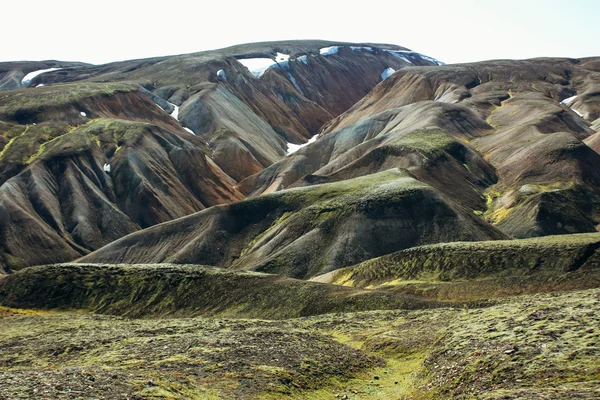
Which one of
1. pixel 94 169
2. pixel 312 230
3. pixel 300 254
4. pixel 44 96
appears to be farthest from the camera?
pixel 44 96

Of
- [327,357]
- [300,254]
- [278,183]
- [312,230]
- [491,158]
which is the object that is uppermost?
[327,357]

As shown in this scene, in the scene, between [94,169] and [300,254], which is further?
[94,169]

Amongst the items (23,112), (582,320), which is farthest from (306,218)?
(23,112)

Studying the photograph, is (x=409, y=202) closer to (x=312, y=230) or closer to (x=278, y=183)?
(x=312, y=230)

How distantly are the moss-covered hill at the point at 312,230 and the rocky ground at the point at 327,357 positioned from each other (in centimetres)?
4859

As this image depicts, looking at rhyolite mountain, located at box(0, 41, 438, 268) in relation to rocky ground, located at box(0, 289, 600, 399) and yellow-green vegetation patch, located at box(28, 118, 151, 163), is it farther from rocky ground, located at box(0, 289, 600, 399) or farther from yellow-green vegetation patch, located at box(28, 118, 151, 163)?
rocky ground, located at box(0, 289, 600, 399)

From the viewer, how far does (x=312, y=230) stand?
9931 cm

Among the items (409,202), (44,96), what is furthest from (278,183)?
(44,96)

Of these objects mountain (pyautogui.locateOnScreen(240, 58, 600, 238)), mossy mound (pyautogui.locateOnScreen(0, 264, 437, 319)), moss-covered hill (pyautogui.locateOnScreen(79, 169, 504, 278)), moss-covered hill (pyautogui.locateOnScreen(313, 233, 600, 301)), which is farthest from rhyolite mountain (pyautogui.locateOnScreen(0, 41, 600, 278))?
mossy mound (pyautogui.locateOnScreen(0, 264, 437, 319))

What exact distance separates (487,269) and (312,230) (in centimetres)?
3898

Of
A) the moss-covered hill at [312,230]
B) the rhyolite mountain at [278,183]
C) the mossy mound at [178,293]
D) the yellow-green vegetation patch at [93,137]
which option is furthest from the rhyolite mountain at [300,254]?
the yellow-green vegetation patch at [93,137]

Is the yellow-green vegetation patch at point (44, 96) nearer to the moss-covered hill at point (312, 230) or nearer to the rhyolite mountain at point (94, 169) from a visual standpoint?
the rhyolite mountain at point (94, 169)

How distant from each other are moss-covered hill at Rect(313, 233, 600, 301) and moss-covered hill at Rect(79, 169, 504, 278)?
17388mm

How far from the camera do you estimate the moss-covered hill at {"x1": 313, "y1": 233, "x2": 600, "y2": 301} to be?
5603 cm
